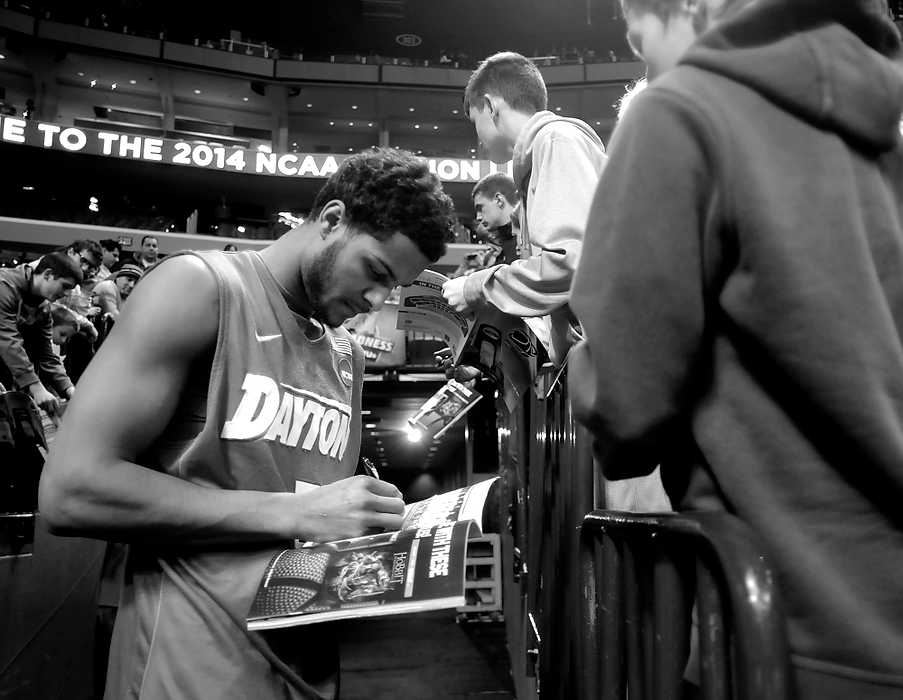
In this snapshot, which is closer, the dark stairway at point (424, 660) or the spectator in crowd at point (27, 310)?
the dark stairway at point (424, 660)

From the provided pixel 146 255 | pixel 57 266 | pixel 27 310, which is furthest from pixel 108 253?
pixel 57 266

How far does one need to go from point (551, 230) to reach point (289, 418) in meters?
0.98

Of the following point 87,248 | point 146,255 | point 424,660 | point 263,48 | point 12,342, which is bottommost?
point 424,660

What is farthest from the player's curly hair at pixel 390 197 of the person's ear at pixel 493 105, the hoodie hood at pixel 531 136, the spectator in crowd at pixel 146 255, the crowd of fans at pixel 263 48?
the crowd of fans at pixel 263 48

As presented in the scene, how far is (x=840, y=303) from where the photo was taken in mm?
621

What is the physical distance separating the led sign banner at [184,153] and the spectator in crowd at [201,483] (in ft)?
62.5

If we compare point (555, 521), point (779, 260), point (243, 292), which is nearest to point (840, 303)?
point (779, 260)

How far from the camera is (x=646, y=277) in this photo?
0.68 m

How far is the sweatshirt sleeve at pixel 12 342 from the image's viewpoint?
452 centimetres

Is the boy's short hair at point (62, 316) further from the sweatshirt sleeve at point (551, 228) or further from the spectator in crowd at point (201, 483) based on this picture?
the spectator in crowd at point (201, 483)

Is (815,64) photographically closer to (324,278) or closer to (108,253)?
(324,278)

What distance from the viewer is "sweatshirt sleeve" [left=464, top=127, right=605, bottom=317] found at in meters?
1.83

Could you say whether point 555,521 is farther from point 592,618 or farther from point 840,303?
point 840,303

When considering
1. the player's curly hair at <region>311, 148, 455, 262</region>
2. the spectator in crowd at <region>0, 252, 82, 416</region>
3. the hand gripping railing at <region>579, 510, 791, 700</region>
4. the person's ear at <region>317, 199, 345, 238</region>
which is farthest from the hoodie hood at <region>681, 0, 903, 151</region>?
the spectator in crowd at <region>0, 252, 82, 416</region>
